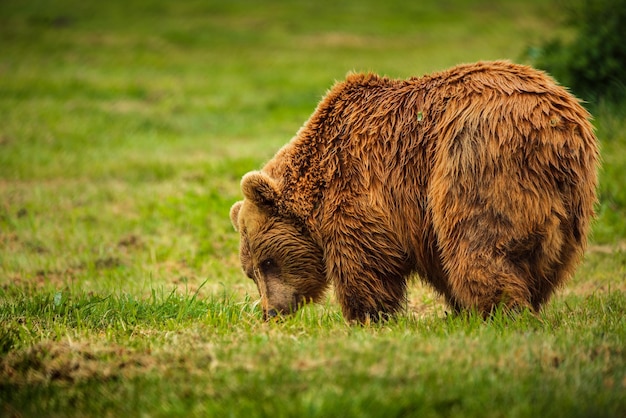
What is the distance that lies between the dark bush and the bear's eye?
8.31 meters

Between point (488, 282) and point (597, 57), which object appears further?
point (597, 57)

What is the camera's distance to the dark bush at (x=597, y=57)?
12.9m

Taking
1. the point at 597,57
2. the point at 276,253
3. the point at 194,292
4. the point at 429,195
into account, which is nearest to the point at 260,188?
the point at 276,253

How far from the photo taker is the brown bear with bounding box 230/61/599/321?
542 centimetres

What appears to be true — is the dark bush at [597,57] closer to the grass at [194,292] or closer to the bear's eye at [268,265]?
the grass at [194,292]

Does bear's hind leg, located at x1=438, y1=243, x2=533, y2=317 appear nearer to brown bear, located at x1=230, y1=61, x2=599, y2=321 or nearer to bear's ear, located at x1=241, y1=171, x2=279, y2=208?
brown bear, located at x1=230, y1=61, x2=599, y2=321

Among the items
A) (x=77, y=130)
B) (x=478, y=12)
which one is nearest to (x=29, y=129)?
(x=77, y=130)

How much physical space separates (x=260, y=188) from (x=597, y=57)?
9037 mm

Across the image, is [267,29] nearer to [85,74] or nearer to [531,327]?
[85,74]

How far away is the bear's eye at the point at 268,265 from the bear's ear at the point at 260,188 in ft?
1.61

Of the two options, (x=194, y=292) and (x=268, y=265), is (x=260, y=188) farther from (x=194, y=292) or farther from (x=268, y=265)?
(x=194, y=292)

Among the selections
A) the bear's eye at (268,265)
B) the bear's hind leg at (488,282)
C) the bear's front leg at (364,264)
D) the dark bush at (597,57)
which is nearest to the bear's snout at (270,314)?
the bear's eye at (268,265)

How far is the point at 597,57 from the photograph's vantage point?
13078mm

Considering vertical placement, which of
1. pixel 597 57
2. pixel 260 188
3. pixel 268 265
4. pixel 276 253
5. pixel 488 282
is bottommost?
pixel 268 265
